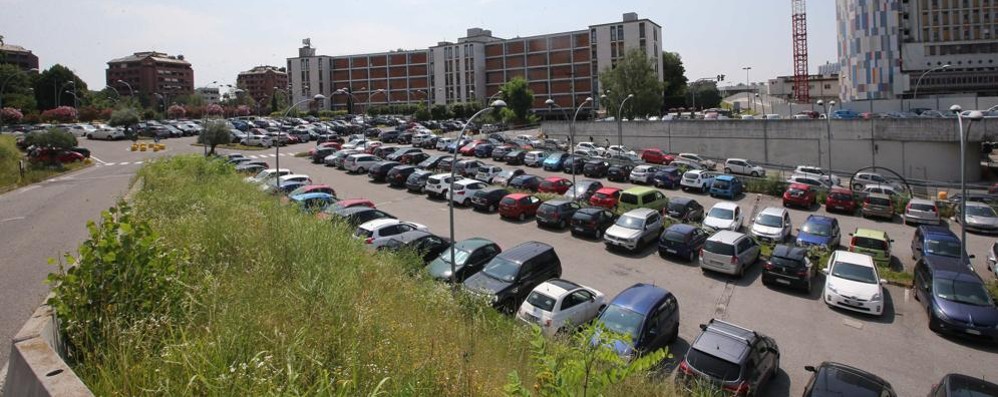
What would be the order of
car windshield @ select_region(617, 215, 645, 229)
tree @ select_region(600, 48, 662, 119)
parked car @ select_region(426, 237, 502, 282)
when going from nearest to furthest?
parked car @ select_region(426, 237, 502, 282), car windshield @ select_region(617, 215, 645, 229), tree @ select_region(600, 48, 662, 119)

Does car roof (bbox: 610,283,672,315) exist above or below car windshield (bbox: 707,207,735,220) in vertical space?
below

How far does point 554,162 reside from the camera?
39.7 m

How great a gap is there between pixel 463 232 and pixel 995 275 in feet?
57.9

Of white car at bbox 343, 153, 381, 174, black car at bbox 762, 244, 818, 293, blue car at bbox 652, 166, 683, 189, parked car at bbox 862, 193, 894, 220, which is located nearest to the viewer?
black car at bbox 762, 244, 818, 293

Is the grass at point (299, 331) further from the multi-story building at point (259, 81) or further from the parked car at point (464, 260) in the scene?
the multi-story building at point (259, 81)

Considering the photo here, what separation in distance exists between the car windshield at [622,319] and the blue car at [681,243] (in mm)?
8357

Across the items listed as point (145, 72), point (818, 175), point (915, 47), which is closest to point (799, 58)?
point (915, 47)

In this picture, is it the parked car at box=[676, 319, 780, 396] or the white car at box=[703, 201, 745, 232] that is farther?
the white car at box=[703, 201, 745, 232]

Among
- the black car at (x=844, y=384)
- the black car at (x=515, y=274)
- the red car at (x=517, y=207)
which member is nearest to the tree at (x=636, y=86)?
the red car at (x=517, y=207)

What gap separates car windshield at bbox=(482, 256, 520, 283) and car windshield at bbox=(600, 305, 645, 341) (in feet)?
10.1

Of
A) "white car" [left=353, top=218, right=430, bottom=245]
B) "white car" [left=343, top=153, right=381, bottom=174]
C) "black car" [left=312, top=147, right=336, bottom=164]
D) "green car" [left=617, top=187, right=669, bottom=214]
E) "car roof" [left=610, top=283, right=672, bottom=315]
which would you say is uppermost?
"black car" [left=312, top=147, right=336, bottom=164]

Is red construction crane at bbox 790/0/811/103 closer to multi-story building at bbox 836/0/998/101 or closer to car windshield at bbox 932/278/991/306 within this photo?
multi-story building at bbox 836/0/998/101

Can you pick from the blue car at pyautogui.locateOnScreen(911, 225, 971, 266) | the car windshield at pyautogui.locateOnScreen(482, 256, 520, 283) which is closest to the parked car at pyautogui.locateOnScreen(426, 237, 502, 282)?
the car windshield at pyautogui.locateOnScreen(482, 256, 520, 283)

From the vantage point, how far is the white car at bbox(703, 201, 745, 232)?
2272cm
